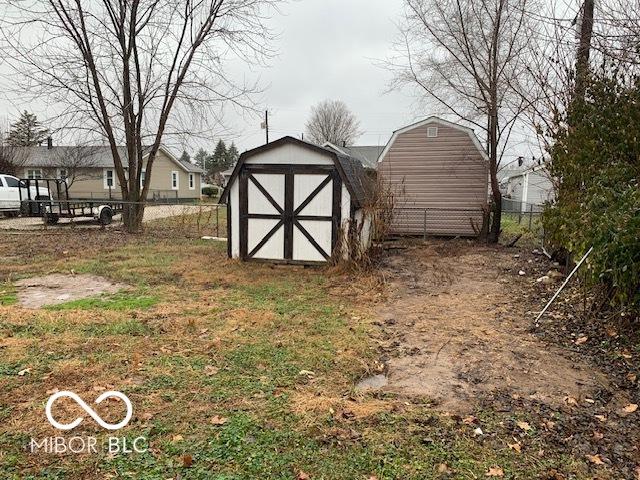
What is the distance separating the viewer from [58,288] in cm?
727

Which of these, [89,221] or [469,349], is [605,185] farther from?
[89,221]

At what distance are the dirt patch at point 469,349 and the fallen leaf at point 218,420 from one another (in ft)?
4.79

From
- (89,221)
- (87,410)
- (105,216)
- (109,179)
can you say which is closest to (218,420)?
(87,410)

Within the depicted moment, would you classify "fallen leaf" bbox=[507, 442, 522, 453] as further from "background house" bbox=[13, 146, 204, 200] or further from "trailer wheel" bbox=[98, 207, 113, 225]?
"background house" bbox=[13, 146, 204, 200]

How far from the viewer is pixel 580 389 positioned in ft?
12.3

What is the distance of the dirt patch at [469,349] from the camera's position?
3717 millimetres

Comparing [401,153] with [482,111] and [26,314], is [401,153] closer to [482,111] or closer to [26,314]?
[482,111]

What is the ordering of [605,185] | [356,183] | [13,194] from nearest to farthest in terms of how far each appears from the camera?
[605,185], [356,183], [13,194]

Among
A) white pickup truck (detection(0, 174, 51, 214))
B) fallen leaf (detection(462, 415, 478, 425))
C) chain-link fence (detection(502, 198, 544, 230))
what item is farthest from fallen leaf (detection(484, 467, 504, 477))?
white pickup truck (detection(0, 174, 51, 214))

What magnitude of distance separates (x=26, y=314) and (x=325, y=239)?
5.52 m

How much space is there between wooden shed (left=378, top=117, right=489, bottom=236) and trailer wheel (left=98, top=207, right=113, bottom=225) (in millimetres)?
10652

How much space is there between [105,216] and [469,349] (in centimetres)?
1604

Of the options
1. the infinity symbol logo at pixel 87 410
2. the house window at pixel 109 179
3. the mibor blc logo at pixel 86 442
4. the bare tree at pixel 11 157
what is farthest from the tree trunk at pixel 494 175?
the house window at pixel 109 179

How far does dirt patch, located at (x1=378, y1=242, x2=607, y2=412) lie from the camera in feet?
12.2
